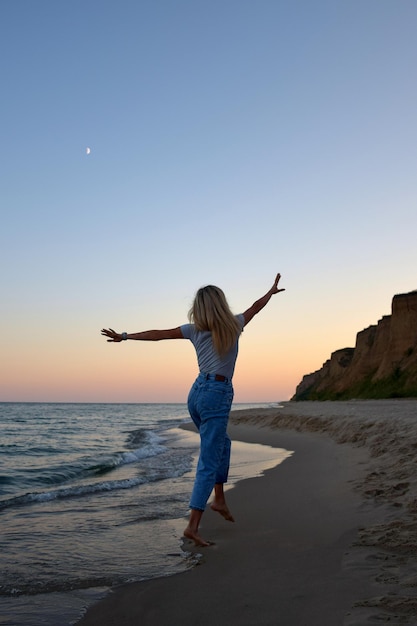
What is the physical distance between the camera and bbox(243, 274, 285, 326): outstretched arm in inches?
205

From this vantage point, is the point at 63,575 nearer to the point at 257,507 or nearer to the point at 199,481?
the point at 199,481

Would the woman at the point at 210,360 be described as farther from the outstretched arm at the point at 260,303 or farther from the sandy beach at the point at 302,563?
the sandy beach at the point at 302,563

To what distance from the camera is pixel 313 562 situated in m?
3.96

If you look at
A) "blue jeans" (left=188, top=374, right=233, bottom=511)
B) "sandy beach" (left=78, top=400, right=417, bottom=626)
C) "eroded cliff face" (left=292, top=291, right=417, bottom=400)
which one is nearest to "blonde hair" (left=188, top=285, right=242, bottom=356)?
"blue jeans" (left=188, top=374, right=233, bottom=511)

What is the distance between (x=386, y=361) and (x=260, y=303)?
4133 centimetres

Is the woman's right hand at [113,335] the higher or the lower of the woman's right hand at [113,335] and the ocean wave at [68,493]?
the higher

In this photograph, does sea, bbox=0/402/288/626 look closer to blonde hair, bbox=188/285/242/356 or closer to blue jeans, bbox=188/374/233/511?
blue jeans, bbox=188/374/233/511

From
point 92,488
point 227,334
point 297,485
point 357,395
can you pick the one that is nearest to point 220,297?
point 227,334

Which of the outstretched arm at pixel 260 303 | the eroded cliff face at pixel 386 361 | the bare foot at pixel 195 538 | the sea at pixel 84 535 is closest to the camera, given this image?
the sea at pixel 84 535

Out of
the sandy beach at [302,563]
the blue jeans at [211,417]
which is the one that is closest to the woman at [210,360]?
A: the blue jeans at [211,417]

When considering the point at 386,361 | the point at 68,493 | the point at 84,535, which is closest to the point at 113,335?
the point at 84,535

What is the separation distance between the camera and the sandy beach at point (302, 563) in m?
3.05

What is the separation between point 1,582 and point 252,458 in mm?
9447

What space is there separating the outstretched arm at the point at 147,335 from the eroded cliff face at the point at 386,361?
34.6 m
